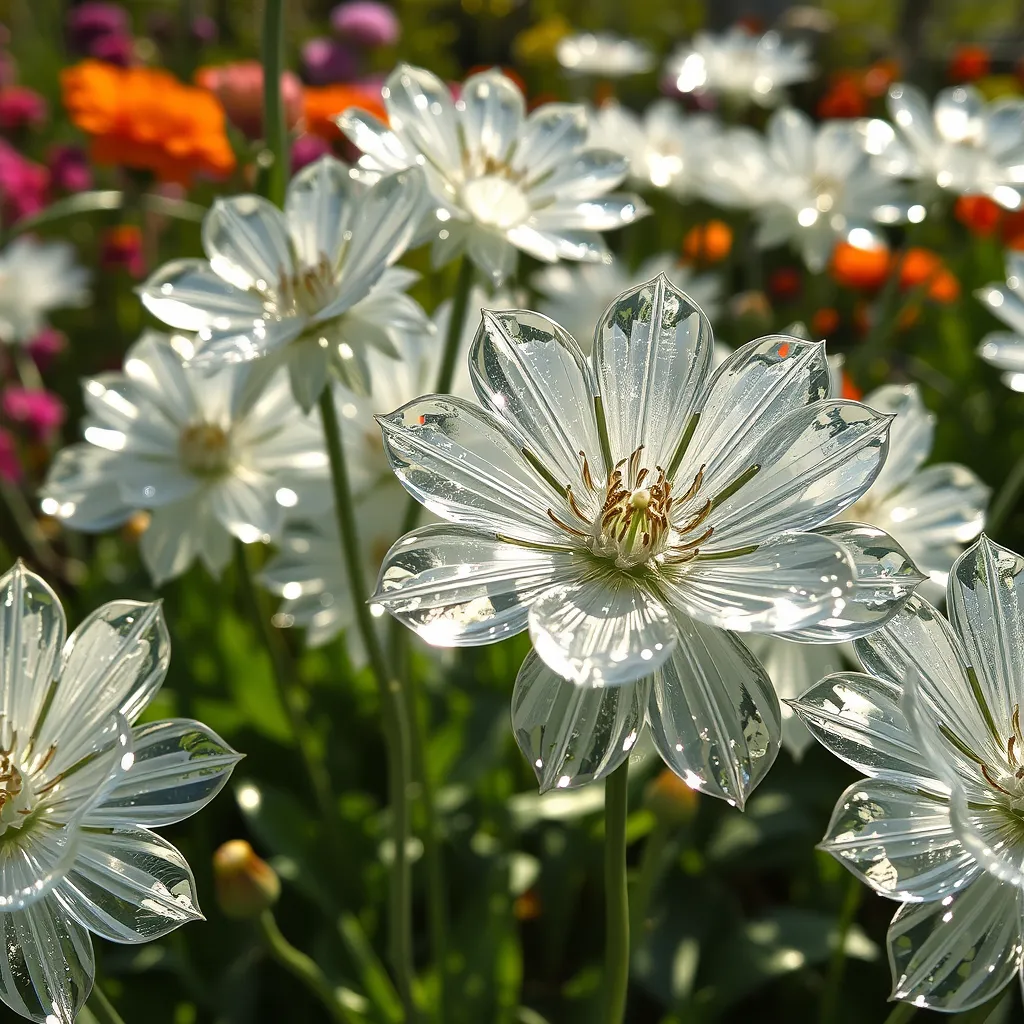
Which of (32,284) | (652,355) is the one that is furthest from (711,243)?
(652,355)

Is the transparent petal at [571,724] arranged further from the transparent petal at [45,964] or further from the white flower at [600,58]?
the white flower at [600,58]

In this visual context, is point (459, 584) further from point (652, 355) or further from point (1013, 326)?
point (1013, 326)

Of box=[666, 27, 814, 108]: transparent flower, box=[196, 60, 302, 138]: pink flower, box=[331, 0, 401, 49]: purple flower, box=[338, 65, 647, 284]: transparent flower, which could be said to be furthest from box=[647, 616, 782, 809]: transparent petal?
box=[331, 0, 401, 49]: purple flower

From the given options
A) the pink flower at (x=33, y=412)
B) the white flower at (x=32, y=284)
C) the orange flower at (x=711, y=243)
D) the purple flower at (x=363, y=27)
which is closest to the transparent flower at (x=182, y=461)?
the pink flower at (x=33, y=412)

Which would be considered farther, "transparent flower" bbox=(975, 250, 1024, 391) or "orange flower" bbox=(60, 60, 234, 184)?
"orange flower" bbox=(60, 60, 234, 184)

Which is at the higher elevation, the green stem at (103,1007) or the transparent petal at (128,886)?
the transparent petal at (128,886)

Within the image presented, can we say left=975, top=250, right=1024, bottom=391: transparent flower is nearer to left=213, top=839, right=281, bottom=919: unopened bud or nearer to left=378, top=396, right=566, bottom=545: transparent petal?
left=378, top=396, right=566, bottom=545: transparent petal
